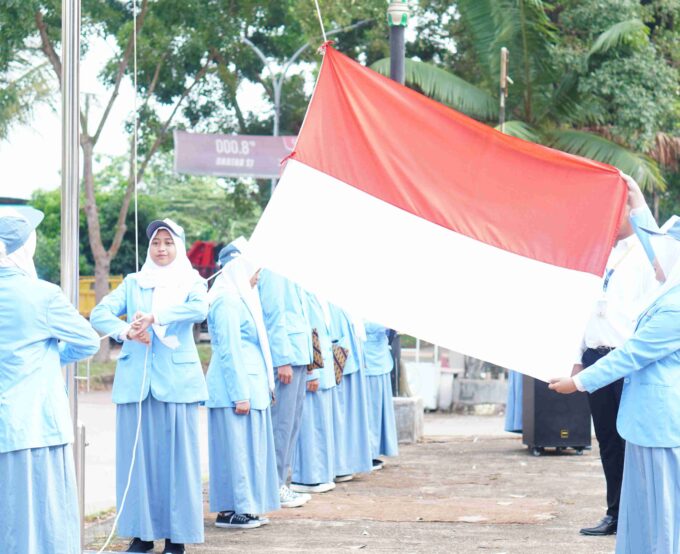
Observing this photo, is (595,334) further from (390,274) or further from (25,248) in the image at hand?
(25,248)

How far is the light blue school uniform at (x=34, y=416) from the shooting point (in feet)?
19.1

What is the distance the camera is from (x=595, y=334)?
8602 millimetres

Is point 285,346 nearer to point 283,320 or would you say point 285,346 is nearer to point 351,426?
point 283,320

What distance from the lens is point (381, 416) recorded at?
493 inches

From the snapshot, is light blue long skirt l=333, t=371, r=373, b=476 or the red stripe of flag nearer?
the red stripe of flag

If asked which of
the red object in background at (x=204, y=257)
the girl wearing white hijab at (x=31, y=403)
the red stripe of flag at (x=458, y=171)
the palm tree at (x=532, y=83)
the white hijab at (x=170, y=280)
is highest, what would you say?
the palm tree at (x=532, y=83)

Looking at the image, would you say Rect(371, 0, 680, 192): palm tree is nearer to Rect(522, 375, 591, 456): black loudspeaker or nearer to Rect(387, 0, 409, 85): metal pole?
Rect(387, 0, 409, 85): metal pole

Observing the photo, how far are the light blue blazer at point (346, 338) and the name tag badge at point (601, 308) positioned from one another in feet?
10.7

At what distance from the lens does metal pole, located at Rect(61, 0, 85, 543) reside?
6613 mm

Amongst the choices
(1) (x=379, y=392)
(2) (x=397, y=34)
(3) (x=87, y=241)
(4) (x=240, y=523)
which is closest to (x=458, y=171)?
(4) (x=240, y=523)

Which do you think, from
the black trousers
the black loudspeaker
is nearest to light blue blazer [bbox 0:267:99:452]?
the black trousers

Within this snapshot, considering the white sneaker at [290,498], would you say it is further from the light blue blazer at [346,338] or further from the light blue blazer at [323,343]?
the light blue blazer at [346,338]

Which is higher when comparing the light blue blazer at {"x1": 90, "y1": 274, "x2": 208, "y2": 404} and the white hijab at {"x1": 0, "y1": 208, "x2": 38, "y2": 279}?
the white hijab at {"x1": 0, "y1": 208, "x2": 38, "y2": 279}

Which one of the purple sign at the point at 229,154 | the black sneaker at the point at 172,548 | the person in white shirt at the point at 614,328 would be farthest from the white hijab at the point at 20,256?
the purple sign at the point at 229,154
